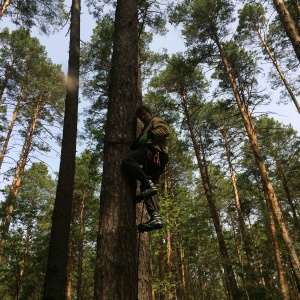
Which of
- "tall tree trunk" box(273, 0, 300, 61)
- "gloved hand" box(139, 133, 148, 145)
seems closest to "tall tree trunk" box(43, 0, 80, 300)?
"gloved hand" box(139, 133, 148, 145)

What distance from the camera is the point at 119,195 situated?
2.36 metres

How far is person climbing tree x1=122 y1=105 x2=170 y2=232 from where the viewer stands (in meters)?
2.60

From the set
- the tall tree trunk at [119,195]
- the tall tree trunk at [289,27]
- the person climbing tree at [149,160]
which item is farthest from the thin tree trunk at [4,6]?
the person climbing tree at [149,160]

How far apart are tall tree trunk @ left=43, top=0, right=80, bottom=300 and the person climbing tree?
9.41ft

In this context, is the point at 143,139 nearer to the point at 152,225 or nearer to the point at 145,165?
the point at 145,165

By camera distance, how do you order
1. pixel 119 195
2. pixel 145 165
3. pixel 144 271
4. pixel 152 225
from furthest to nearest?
pixel 144 271
pixel 145 165
pixel 152 225
pixel 119 195

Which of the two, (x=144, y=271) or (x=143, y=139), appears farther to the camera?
(x=144, y=271)

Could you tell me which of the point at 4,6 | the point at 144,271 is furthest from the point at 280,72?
the point at 144,271

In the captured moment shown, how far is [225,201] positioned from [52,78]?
18679 mm

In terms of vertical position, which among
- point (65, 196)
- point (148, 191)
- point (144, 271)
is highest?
point (65, 196)

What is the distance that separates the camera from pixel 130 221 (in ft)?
7.57

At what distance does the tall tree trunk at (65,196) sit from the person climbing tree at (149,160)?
287cm

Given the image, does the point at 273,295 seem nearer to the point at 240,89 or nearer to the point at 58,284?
the point at 58,284

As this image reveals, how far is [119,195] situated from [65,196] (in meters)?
3.47
